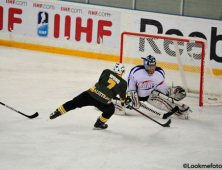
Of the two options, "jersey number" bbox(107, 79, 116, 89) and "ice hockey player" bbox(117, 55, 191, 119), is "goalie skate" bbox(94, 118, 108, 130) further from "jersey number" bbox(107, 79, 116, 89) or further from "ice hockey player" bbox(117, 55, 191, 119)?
"ice hockey player" bbox(117, 55, 191, 119)

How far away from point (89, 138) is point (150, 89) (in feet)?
4.95

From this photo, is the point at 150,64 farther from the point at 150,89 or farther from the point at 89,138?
the point at 89,138

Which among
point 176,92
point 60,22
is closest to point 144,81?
point 176,92

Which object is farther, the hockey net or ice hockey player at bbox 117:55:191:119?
the hockey net

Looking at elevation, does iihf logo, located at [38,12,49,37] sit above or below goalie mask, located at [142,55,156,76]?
above

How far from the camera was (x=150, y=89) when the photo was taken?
6309 mm

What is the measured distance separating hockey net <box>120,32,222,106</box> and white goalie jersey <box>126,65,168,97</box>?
39.2 inches

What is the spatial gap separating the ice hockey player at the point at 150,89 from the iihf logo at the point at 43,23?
5017 mm

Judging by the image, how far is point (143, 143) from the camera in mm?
5086

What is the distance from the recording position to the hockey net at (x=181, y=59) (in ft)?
23.3

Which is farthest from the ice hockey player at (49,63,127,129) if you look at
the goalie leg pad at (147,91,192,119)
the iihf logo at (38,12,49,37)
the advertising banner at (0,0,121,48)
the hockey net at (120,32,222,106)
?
the iihf logo at (38,12,49,37)

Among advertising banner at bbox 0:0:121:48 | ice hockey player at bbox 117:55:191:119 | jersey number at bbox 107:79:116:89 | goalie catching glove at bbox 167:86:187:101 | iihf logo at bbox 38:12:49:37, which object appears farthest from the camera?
iihf logo at bbox 38:12:49:37

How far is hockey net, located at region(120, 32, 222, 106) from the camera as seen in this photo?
7109mm

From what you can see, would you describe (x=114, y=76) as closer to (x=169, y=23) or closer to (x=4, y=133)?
(x=4, y=133)
